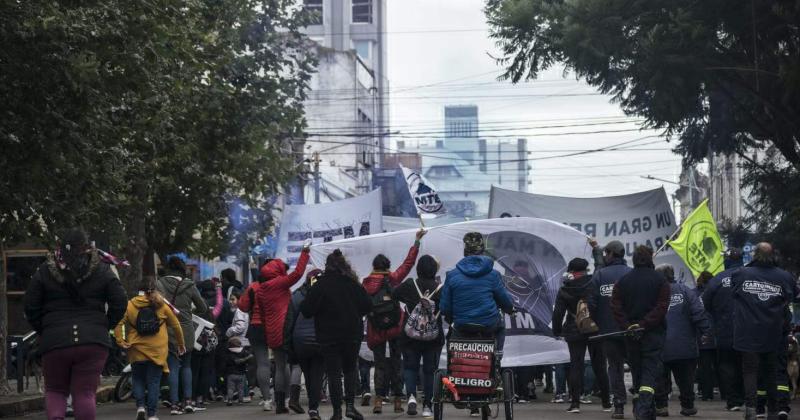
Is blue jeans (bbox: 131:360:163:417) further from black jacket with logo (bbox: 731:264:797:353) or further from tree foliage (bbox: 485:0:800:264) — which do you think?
tree foliage (bbox: 485:0:800:264)

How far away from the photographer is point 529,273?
18.5 meters

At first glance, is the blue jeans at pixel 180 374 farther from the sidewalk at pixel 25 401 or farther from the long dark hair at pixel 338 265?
the long dark hair at pixel 338 265

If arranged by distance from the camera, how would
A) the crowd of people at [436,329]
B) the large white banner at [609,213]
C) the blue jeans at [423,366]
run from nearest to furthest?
the crowd of people at [436,329], the blue jeans at [423,366], the large white banner at [609,213]

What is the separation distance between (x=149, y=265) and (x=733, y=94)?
1346 cm

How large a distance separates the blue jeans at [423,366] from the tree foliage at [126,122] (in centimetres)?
452

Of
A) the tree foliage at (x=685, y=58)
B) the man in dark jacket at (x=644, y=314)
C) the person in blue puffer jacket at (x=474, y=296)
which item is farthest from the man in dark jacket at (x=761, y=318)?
the tree foliage at (x=685, y=58)

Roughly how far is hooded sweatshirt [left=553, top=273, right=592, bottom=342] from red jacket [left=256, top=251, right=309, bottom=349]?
2.96 metres

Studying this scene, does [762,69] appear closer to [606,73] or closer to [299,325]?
[606,73]

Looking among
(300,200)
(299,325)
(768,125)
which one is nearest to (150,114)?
(299,325)

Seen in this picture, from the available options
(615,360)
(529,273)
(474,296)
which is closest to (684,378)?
(615,360)

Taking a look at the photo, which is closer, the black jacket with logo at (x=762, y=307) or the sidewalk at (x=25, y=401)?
the black jacket with logo at (x=762, y=307)

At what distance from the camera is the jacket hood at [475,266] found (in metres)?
12.9

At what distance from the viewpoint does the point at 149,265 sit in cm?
3127

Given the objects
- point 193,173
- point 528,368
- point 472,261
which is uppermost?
point 193,173
